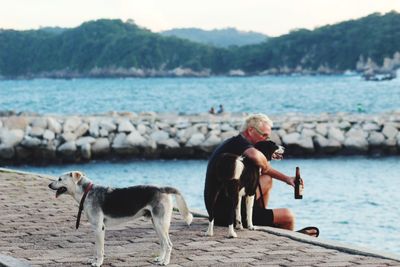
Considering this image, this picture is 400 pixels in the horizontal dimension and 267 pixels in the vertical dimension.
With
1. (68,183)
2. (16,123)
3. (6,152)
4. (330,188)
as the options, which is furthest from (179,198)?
(16,123)

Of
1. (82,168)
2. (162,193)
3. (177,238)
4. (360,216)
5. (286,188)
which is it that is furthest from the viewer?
(82,168)

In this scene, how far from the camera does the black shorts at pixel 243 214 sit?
899 centimetres

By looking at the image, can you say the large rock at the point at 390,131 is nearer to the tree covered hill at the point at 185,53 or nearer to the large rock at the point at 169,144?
the large rock at the point at 169,144

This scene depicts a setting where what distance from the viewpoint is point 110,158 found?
24.9 m

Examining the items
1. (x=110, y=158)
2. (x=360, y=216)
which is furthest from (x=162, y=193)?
(x=110, y=158)

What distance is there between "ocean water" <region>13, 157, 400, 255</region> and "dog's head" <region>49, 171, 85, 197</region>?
224 inches

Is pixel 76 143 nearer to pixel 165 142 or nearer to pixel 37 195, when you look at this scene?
pixel 165 142

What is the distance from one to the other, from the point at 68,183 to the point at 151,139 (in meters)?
18.0

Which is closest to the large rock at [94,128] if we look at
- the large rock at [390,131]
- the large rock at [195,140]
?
the large rock at [195,140]

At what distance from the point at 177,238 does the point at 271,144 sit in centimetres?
133

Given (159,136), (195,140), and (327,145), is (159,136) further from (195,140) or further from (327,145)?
(327,145)

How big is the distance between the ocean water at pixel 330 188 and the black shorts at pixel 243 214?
10.3 ft

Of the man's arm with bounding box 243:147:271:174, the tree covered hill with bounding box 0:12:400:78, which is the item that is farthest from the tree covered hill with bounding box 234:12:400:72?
the man's arm with bounding box 243:147:271:174

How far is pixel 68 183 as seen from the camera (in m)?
7.53
